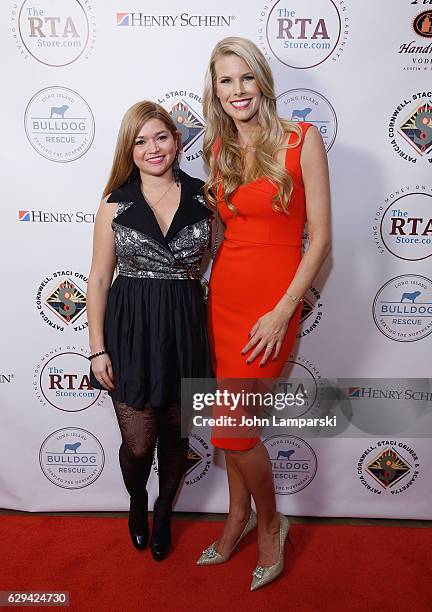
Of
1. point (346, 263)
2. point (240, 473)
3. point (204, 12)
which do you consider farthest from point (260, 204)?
point (240, 473)

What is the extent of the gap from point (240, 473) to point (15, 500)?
1.19 metres

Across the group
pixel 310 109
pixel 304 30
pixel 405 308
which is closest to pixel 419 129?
pixel 310 109

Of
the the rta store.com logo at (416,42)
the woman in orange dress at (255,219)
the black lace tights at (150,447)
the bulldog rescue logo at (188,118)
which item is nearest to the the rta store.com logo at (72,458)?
the black lace tights at (150,447)

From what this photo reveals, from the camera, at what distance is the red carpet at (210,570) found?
1.84 metres

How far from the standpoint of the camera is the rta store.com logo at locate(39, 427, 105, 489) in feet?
7.68

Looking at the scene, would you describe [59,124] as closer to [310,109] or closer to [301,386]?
[310,109]

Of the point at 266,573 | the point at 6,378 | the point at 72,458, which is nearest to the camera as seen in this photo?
the point at 266,573

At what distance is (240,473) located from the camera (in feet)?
6.40

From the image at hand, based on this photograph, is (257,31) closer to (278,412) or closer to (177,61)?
(177,61)

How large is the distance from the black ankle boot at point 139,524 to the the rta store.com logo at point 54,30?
1793 mm

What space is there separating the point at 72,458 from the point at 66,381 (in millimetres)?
398

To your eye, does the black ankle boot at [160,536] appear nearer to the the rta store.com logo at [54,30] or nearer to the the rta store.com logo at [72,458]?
the the rta store.com logo at [72,458]

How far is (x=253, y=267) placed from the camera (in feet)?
5.56

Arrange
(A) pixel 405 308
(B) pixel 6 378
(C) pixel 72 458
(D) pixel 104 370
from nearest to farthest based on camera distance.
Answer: (D) pixel 104 370, (A) pixel 405 308, (B) pixel 6 378, (C) pixel 72 458
